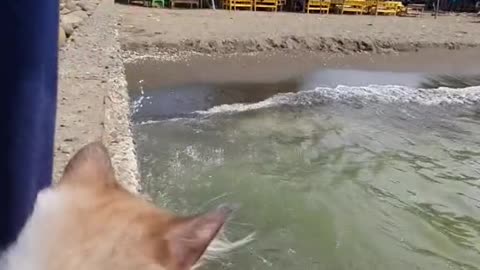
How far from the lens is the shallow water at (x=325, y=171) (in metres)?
7.84

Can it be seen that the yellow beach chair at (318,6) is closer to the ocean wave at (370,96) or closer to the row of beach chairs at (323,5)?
the row of beach chairs at (323,5)

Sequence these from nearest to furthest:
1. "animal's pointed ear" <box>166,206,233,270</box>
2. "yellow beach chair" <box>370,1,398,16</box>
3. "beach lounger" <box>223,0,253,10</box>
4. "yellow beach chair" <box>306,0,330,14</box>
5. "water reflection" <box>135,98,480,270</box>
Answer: "animal's pointed ear" <box>166,206,233,270</box>, "water reflection" <box>135,98,480,270</box>, "beach lounger" <box>223,0,253,10</box>, "yellow beach chair" <box>306,0,330,14</box>, "yellow beach chair" <box>370,1,398,16</box>

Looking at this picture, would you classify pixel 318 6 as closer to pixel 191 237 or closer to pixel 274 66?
pixel 274 66

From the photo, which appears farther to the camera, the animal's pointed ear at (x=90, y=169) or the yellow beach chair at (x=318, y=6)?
the yellow beach chair at (x=318, y=6)

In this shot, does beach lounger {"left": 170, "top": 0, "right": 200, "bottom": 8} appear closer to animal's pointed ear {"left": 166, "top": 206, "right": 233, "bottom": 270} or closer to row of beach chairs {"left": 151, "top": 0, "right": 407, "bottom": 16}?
row of beach chairs {"left": 151, "top": 0, "right": 407, "bottom": 16}

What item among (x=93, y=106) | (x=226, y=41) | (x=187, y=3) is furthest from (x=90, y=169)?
(x=187, y=3)

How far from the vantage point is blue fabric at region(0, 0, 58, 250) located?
135cm

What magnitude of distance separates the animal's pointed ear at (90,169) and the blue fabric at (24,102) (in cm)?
10

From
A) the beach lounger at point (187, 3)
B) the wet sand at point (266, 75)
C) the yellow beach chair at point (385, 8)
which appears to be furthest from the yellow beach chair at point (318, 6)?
the wet sand at point (266, 75)

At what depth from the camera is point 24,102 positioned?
1.41 meters

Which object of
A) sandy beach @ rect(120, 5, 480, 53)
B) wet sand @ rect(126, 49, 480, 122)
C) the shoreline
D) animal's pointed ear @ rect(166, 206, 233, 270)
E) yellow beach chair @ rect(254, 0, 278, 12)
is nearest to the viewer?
animal's pointed ear @ rect(166, 206, 233, 270)

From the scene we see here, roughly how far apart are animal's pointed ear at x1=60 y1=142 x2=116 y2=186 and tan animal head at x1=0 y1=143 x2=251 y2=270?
0.20 feet

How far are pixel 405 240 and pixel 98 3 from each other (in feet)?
49.3

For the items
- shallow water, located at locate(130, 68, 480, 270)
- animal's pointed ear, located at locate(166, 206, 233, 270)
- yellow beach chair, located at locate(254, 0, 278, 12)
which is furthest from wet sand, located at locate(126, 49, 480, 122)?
animal's pointed ear, located at locate(166, 206, 233, 270)
